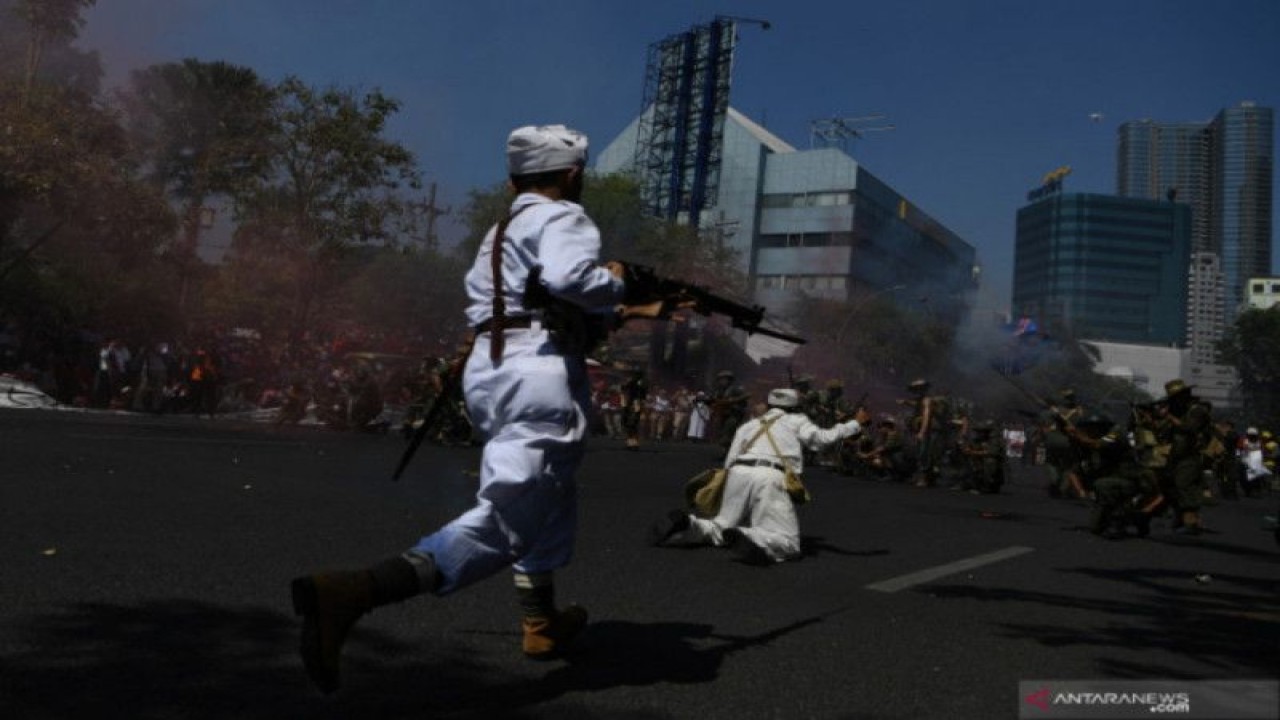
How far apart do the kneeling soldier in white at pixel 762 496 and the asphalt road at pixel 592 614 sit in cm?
22

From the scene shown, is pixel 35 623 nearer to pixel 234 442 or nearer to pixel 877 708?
pixel 877 708

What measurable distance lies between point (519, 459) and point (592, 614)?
4.88ft

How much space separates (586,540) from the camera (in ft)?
24.2

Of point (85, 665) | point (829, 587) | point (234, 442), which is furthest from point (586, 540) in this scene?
point (234, 442)

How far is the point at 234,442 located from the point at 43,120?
12507mm

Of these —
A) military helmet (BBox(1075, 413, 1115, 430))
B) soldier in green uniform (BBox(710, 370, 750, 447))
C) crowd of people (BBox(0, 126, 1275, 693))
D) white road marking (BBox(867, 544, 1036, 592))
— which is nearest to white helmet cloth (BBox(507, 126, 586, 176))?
crowd of people (BBox(0, 126, 1275, 693))

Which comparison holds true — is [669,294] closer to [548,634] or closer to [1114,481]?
[548,634]

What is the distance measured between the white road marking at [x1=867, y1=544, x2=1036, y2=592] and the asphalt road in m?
0.04

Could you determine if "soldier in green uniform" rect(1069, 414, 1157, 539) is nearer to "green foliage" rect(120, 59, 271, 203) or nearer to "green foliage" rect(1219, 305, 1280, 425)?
"green foliage" rect(120, 59, 271, 203)

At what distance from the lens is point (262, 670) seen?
335 centimetres

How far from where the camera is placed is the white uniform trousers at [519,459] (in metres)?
3.38

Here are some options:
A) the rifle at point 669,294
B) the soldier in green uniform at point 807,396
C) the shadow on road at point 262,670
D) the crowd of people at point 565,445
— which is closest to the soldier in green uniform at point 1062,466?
the crowd of people at point 565,445

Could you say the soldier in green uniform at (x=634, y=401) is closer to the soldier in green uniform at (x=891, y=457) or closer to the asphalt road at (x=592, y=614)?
the soldier in green uniform at (x=891, y=457)

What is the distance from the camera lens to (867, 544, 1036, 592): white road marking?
6184 mm
